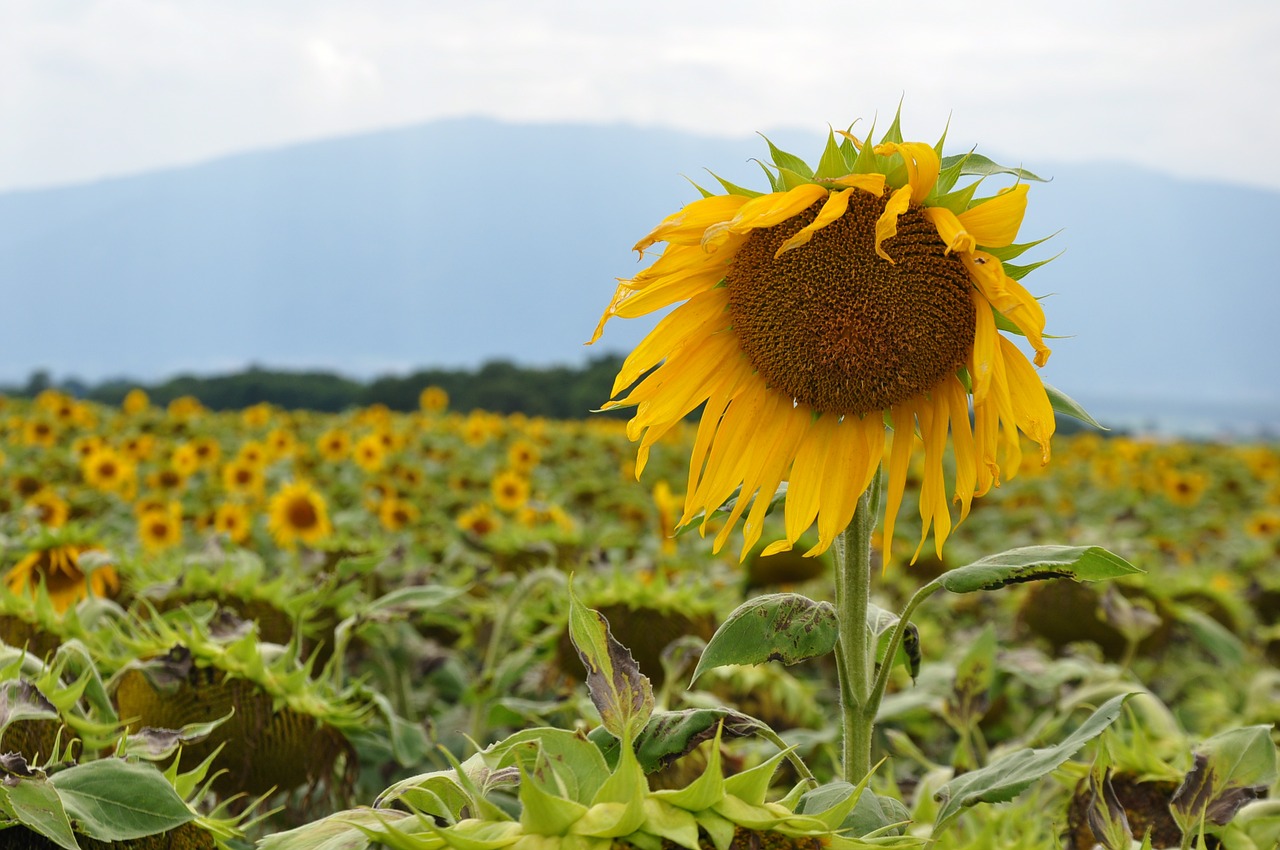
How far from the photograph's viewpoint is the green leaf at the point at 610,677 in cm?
89

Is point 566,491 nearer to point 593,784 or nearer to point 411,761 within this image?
point 411,761

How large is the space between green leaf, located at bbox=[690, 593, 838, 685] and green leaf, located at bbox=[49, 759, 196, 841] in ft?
1.60

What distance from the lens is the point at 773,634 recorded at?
101 cm

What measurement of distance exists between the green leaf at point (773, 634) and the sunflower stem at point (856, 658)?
49 millimetres

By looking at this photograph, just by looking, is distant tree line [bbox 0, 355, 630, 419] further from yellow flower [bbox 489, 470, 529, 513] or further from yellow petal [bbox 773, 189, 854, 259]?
yellow petal [bbox 773, 189, 854, 259]

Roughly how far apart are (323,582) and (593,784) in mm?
1235

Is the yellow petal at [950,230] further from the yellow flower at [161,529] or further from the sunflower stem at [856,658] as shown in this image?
the yellow flower at [161,529]

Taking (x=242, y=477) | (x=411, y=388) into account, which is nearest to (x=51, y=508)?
(x=242, y=477)

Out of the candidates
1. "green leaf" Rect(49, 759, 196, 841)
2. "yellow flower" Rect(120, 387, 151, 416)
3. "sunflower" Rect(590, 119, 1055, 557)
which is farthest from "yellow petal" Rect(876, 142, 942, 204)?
"yellow flower" Rect(120, 387, 151, 416)

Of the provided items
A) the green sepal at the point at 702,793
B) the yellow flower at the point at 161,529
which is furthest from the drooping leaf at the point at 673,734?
the yellow flower at the point at 161,529

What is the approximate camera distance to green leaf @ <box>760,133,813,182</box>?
3.47 feet

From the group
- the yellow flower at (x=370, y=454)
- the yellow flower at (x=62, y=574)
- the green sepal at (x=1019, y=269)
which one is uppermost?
the green sepal at (x=1019, y=269)

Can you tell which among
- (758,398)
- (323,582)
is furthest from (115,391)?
(758,398)

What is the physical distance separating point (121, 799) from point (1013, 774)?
32.4 inches
